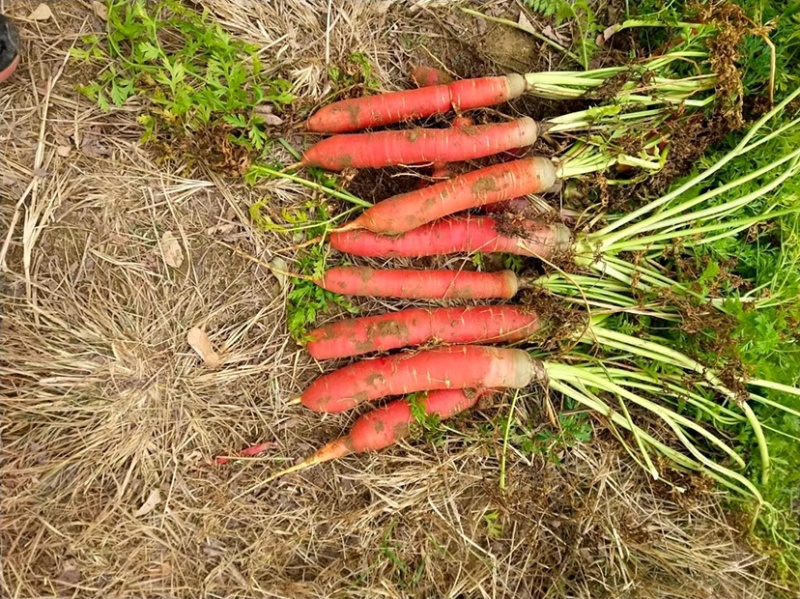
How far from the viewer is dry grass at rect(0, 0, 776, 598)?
2133 millimetres

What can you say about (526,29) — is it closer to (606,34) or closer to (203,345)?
(606,34)

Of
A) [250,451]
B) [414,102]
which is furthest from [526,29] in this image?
[250,451]

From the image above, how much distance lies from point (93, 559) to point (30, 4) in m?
2.17

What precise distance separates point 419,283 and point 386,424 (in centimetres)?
60

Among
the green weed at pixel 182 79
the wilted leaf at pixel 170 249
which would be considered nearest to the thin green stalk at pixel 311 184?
the green weed at pixel 182 79

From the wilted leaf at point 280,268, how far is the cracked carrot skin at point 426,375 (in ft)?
1.44

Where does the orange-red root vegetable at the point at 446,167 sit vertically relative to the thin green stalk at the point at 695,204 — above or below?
above

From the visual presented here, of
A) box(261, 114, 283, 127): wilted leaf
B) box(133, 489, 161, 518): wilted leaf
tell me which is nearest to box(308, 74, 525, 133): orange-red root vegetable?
box(261, 114, 283, 127): wilted leaf

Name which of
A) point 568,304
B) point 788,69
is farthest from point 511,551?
point 788,69

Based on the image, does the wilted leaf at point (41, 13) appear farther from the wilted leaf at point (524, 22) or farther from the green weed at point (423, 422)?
the green weed at point (423, 422)

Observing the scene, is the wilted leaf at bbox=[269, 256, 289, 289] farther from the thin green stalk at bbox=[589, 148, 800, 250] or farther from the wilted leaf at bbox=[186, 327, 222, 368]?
the thin green stalk at bbox=[589, 148, 800, 250]

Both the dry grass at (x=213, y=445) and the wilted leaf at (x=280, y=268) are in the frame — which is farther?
the wilted leaf at (x=280, y=268)

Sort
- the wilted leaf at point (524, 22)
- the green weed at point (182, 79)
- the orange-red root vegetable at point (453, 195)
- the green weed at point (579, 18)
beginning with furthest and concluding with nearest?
1. the wilted leaf at point (524, 22)
2. the green weed at point (579, 18)
3. the orange-red root vegetable at point (453, 195)
4. the green weed at point (182, 79)

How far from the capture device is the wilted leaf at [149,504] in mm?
2201
